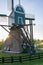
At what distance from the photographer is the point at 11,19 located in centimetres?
3303

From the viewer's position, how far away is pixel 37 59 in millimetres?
22906

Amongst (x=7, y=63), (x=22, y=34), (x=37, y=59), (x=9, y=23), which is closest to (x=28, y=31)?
(x=22, y=34)

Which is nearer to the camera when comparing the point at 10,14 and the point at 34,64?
the point at 34,64

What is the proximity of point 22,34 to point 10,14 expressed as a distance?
367cm

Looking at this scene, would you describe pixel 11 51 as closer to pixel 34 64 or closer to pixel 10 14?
pixel 10 14

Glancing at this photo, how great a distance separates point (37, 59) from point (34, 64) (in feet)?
11.3

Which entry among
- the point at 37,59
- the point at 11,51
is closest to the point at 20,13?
the point at 11,51

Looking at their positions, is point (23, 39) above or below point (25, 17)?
below

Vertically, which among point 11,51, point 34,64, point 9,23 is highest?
point 9,23

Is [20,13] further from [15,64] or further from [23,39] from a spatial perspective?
[15,64]

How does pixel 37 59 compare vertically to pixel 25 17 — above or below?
below

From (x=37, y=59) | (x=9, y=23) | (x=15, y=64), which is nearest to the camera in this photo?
(x=15, y=64)

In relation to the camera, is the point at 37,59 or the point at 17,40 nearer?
the point at 37,59

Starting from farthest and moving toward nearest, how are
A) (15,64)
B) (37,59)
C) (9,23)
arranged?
1. (9,23)
2. (37,59)
3. (15,64)
